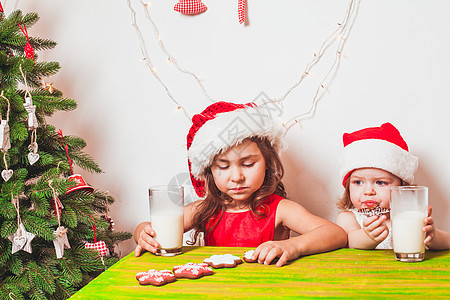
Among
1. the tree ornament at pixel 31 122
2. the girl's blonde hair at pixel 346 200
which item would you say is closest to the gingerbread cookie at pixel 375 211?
the girl's blonde hair at pixel 346 200

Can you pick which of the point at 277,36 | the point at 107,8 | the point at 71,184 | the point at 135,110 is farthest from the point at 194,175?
the point at 107,8

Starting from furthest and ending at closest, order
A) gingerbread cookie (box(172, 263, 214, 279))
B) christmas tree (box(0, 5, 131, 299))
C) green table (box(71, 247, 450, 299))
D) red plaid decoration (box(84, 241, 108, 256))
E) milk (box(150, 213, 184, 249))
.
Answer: red plaid decoration (box(84, 241, 108, 256)), christmas tree (box(0, 5, 131, 299)), milk (box(150, 213, 184, 249)), gingerbread cookie (box(172, 263, 214, 279)), green table (box(71, 247, 450, 299))

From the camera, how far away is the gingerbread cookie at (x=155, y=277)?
3.23ft

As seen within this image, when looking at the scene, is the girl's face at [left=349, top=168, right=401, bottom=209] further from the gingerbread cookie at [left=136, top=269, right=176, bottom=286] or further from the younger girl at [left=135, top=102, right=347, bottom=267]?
the gingerbread cookie at [left=136, top=269, right=176, bottom=286]

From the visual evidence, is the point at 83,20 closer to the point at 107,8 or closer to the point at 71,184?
the point at 107,8

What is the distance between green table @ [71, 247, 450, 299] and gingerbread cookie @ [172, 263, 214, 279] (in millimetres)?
14

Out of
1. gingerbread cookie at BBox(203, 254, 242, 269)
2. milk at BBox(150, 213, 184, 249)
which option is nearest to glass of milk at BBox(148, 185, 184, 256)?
milk at BBox(150, 213, 184, 249)

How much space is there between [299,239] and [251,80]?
2.56ft

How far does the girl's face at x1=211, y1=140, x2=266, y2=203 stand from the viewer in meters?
1.45

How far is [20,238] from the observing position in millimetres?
1327

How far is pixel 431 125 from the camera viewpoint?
168 centimetres

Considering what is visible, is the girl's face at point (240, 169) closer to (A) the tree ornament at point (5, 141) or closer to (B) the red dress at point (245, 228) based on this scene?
(B) the red dress at point (245, 228)

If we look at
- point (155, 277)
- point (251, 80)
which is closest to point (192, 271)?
Result: point (155, 277)

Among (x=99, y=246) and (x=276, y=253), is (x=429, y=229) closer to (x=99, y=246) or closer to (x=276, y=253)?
(x=276, y=253)
